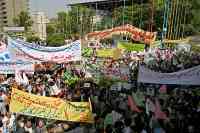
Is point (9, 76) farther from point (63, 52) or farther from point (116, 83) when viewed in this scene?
point (116, 83)

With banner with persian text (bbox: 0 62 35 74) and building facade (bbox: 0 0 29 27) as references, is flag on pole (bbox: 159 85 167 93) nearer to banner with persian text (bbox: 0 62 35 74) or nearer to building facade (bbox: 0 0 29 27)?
banner with persian text (bbox: 0 62 35 74)

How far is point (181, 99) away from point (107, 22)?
89.8 metres

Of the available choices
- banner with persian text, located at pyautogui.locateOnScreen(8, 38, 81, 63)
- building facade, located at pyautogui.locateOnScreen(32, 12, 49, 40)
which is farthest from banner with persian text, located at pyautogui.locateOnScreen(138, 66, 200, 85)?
building facade, located at pyautogui.locateOnScreen(32, 12, 49, 40)

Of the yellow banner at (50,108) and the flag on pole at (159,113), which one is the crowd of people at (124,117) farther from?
the yellow banner at (50,108)

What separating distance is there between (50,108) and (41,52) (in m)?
5.62

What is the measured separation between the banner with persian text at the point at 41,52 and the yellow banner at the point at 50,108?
4.62 metres

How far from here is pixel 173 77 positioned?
49.7 ft

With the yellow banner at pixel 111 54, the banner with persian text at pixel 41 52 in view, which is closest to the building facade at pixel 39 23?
the yellow banner at pixel 111 54

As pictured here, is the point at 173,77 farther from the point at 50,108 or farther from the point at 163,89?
the point at 50,108

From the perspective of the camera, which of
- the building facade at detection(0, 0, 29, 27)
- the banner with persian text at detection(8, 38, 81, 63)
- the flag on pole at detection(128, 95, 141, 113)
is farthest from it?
the building facade at detection(0, 0, 29, 27)

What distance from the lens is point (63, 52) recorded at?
2012 cm

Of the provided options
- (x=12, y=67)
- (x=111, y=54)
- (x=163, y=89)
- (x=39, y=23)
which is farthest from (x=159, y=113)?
(x=39, y=23)

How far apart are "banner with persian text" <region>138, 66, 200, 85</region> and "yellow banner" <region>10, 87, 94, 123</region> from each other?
227 cm

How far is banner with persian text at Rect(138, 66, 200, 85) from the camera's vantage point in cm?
1459
